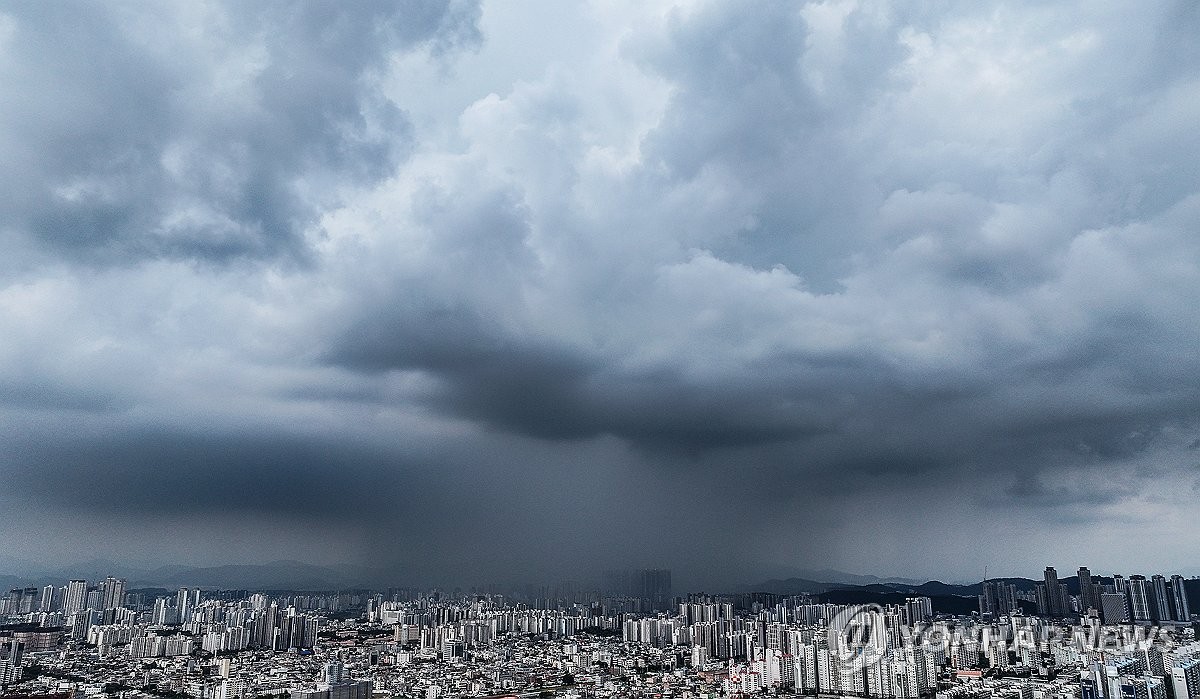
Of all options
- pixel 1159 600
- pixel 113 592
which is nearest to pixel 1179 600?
pixel 1159 600

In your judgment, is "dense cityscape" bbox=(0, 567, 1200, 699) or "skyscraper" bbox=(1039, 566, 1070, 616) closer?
"dense cityscape" bbox=(0, 567, 1200, 699)

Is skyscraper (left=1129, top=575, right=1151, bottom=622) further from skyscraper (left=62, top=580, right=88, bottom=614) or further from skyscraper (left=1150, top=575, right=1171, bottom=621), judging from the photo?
skyscraper (left=62, top=580, right=88, bottom=614)

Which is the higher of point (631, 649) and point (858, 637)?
point (858, 637)

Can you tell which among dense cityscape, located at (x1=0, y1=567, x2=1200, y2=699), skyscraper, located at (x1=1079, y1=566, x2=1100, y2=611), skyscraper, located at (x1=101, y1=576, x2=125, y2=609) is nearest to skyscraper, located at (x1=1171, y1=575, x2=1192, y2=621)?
dense cityscape, located at (x1=0, y1=567, x2=1200, y2=699)

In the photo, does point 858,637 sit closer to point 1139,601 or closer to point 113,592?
point 1139,601

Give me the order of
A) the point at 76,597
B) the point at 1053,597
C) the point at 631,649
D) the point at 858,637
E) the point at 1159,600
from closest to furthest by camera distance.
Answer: the point at 858,637, the point at 631,649, the point at 1159,600, the point at 1053,597, the point at 76,597

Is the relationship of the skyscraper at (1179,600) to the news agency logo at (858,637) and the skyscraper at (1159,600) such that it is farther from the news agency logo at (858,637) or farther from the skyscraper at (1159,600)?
the news agency logo at (858,637)

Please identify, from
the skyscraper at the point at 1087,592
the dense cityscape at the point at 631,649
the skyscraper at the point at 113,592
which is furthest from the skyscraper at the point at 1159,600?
the skyscraper at the point at 113,592
